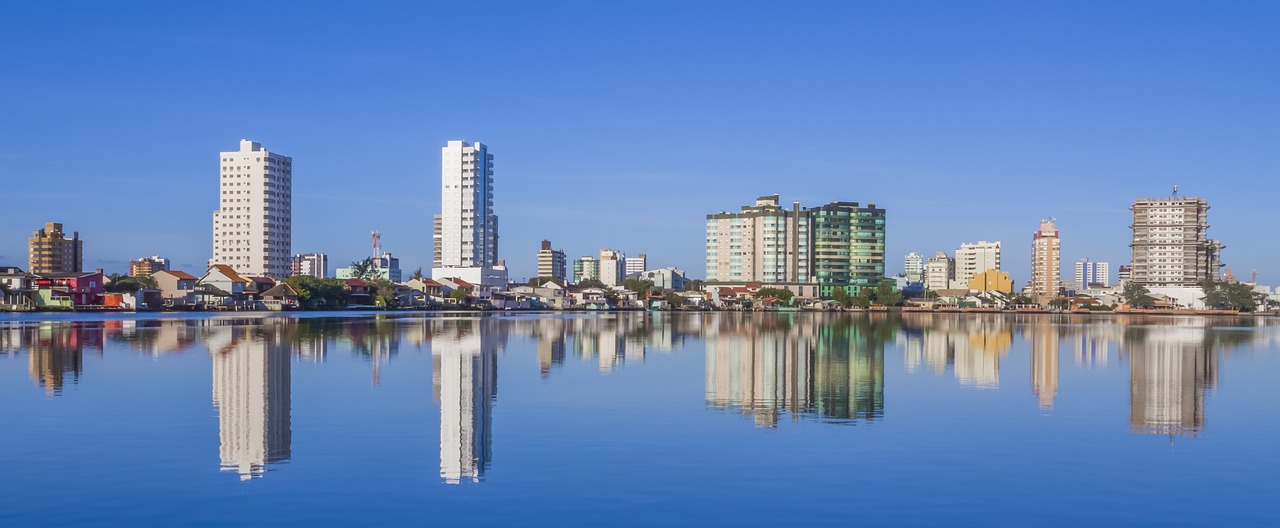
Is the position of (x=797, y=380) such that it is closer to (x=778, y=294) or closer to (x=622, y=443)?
(x=622, y=443)

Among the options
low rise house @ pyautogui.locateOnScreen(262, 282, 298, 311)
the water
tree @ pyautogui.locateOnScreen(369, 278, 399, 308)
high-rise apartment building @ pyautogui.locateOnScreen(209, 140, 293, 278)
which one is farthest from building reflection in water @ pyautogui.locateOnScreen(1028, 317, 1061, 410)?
high-rise apartment building @ pyautogui.locateOnScreen(209, 140, 293, 278)

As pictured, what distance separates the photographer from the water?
12.4 m

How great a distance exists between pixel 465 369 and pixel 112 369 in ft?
30.9

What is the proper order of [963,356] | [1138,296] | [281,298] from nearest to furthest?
1. [963,356]
2. [281,298]
3. [1138,296]

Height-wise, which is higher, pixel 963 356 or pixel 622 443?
pixel 622 443

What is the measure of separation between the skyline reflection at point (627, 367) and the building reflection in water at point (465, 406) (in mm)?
38

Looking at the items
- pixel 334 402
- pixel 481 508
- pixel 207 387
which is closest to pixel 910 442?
pixel 481 508

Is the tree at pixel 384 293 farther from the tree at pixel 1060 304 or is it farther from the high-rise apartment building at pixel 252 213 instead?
the tree at pixel 1060 304

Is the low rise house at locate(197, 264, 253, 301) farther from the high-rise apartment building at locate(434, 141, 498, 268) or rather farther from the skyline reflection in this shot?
the skyline reflection

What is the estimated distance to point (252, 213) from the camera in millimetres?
187250

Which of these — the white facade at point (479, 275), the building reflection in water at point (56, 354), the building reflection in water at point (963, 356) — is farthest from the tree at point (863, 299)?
the building reflection in water at point (56, 354)

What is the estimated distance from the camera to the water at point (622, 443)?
488 inches

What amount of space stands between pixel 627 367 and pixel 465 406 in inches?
466

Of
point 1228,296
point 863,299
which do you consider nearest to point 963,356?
point 863,299
